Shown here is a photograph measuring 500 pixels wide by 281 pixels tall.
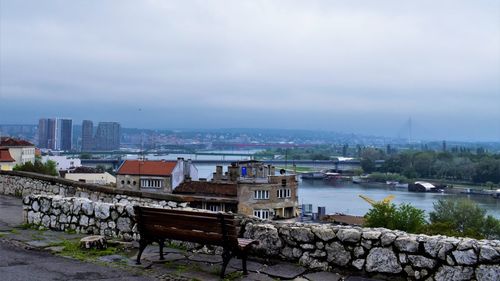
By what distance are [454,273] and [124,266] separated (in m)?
3.57

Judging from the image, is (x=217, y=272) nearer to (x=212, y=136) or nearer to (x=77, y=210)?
(x=77, y=210)

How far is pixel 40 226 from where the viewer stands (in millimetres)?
8758

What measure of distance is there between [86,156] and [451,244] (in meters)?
100

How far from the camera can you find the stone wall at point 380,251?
5234mm

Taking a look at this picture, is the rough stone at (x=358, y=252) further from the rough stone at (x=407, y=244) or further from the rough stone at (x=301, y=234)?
the rough stone at (x=301, y=234)

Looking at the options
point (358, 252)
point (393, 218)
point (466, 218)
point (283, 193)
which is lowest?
point (466, 218)

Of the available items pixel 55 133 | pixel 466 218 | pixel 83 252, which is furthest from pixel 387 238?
pixel 55 133

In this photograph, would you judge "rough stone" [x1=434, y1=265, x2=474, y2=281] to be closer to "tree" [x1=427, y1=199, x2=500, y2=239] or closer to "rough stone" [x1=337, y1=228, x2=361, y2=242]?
"rough stone" [x1=337, y1=228, x2=361, y2=242]

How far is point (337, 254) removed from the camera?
240 inches

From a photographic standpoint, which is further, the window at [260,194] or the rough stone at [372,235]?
the window at [260,194]

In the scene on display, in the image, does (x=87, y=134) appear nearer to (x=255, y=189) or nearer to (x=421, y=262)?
(x=255, y=189)

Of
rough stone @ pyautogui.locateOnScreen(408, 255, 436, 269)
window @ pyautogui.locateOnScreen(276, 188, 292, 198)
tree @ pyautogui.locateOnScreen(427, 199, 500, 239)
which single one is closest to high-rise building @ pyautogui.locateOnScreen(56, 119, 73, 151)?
window @ pyautogui.locateOnScreen(276, 188, 292, 198)

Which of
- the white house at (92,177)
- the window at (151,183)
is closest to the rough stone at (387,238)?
the window at (151,183)

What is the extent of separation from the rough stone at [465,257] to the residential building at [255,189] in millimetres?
29637
